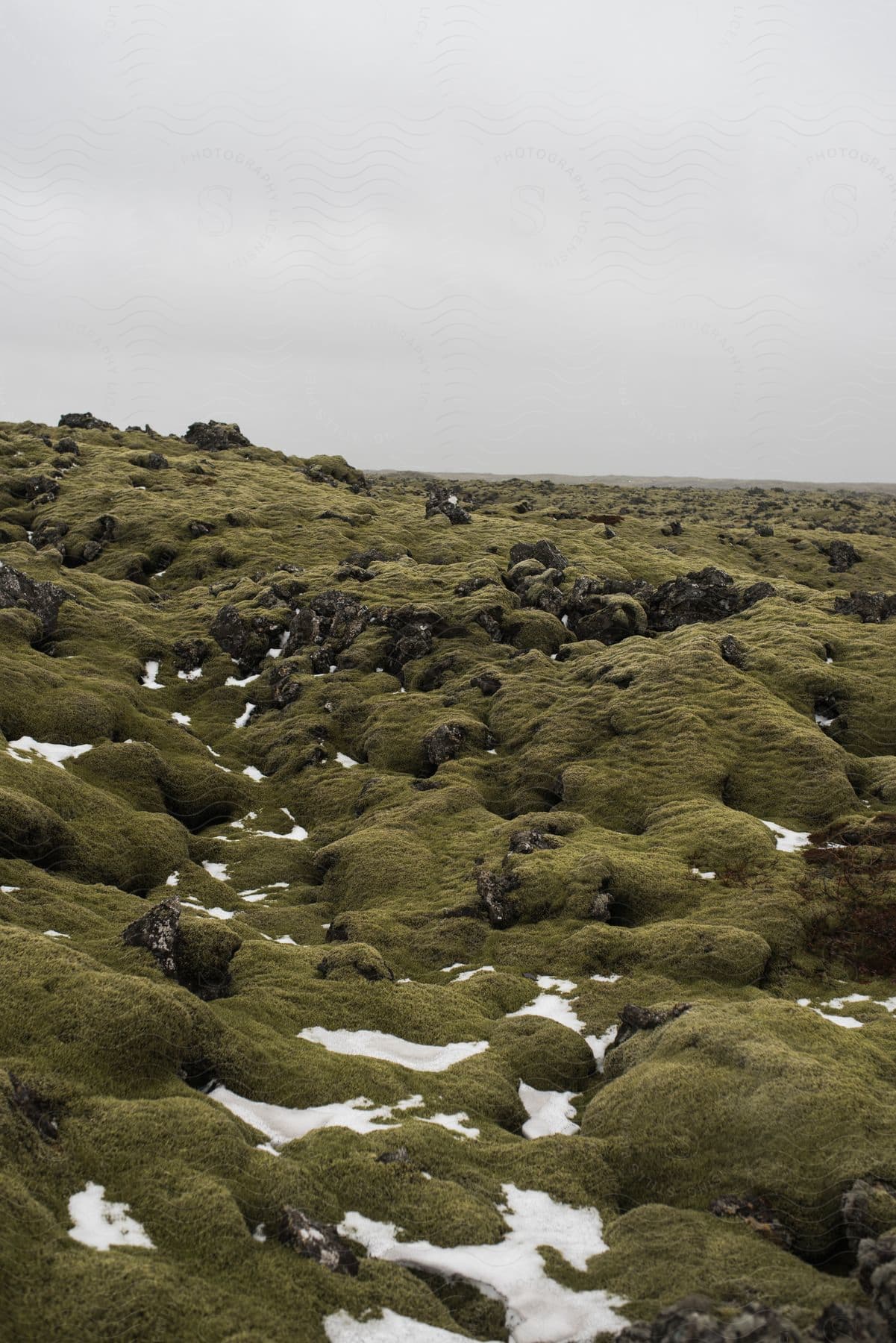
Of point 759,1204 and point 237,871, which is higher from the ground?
point 759,1204

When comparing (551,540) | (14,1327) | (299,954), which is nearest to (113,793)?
(299,954)

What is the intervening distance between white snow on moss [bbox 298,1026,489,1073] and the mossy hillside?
42cm

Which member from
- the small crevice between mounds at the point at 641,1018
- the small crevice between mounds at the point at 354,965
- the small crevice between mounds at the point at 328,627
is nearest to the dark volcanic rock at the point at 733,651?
the small crevice between mounds at the point at 328,627

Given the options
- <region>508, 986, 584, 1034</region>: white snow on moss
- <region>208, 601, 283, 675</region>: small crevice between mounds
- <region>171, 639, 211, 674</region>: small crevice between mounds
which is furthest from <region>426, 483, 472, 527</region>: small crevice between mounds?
<region>508, 986, 584, 1034</region>: white snow on moss

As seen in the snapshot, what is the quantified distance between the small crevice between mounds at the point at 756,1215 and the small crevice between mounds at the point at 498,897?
48.3 ft

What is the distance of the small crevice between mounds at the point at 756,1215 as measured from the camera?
14398mm

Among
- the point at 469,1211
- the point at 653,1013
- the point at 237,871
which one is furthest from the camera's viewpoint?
the point at 237,871

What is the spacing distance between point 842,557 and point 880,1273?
99.5 meters

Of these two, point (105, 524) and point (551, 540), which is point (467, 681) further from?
point (105, 524)

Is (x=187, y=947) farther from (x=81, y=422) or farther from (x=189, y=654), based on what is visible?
(x=81, y=422)

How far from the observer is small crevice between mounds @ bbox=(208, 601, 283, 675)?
6034 cm

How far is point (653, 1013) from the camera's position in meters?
21.8

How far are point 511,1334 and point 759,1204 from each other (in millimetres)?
5358

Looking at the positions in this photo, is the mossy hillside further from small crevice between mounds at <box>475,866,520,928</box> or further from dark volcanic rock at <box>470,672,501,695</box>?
dark volcanic rock at <box>470,672,501,695</box>
